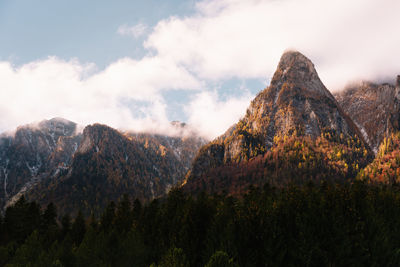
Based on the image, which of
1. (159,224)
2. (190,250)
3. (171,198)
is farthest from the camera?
(171,198)

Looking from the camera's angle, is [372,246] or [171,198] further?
[171,198]

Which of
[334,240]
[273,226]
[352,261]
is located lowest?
[352,261]

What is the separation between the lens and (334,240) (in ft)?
121

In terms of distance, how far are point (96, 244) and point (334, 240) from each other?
44894mm

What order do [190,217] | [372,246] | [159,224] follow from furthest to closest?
1. [159,224]
2. [190,217]
3. [372,246]

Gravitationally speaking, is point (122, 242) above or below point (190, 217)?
below

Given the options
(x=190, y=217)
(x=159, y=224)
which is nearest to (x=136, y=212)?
(x=159, y=224)

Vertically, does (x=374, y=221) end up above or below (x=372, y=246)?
above

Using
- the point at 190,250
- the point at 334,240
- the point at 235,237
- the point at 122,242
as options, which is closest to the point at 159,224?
the point at 122,242

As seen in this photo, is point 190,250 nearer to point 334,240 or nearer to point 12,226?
point 334,240

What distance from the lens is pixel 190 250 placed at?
43.3 meters

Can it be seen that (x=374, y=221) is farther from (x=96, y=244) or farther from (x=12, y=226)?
(x=12, y=226)

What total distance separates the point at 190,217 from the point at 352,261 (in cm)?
2568

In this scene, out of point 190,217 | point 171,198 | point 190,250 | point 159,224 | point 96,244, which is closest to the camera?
point 190,250
